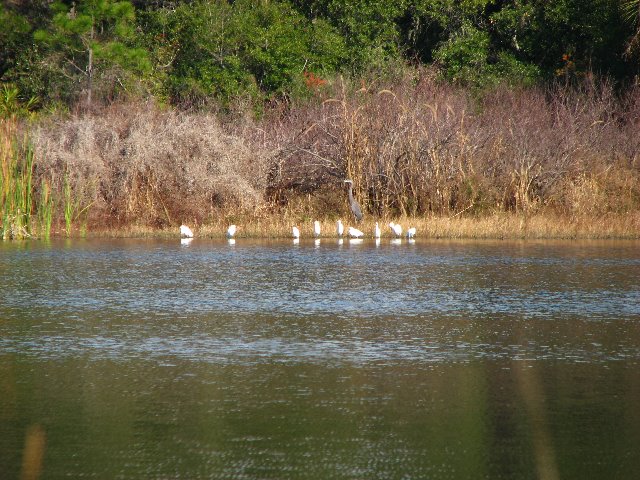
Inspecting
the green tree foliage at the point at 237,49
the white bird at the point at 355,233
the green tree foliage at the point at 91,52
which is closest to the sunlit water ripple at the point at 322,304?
the white bird at the point at 355,233

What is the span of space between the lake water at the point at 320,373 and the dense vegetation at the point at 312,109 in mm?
9791

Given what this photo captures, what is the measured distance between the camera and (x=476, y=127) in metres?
28.8

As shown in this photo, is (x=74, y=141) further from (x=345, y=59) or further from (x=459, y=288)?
(x=459, y=288)

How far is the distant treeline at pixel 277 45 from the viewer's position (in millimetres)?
34125

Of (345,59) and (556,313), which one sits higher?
(345,59)

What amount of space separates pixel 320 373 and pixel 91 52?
1032 inches

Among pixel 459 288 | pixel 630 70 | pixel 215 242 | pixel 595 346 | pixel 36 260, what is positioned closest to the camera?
pixel 595 346

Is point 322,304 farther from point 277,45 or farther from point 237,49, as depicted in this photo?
point 237,49

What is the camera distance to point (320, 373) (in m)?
9.08

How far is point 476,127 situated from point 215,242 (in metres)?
8.81

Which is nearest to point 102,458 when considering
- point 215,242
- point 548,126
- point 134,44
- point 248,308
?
point 248,308

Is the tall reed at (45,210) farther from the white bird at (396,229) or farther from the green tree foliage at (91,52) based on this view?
the white bird at (396,229)

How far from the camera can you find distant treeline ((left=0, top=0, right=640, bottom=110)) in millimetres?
34125

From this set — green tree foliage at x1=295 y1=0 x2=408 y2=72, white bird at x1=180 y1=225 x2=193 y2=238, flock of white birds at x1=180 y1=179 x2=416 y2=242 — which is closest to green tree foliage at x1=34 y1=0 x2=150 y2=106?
green tree foliage at x1=295 y1=0 x2=408 y2=72
